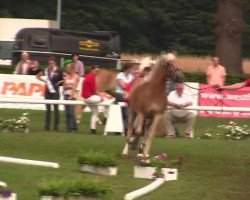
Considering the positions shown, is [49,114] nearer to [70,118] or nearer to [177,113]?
[70,118]

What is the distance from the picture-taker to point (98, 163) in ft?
49.6

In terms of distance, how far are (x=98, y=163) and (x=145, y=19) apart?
55.5 meters

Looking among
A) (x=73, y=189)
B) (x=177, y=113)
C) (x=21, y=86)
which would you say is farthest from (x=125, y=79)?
(x=73, y=189)

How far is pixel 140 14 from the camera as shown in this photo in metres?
69.3

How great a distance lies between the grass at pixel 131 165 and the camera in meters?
13.9

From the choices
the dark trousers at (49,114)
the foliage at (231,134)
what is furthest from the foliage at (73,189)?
the dark trousers at (49,114)

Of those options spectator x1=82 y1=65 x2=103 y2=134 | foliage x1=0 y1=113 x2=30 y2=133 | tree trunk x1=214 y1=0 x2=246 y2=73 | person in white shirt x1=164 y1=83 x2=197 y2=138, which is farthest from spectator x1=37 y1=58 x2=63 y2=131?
tree trunk x1=214 y1=0 x2=246 y2=73

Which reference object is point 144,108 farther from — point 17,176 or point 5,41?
point 5,41

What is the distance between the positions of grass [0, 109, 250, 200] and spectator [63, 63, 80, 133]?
71cm

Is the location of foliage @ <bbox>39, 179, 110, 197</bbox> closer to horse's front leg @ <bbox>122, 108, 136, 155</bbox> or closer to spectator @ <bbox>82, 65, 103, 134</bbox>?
horse's front leg @ <bbox>122, 108, 136, 155</bbox>

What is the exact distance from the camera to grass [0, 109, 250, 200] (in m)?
13.9

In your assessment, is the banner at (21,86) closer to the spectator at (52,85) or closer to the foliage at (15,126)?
the spectator at (52,85)

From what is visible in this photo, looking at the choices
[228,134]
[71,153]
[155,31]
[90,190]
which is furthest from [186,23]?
[90,190]

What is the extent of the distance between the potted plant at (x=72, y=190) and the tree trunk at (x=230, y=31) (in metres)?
26.5
